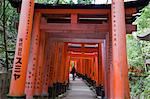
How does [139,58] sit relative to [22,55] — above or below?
above

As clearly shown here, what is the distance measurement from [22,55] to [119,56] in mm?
2291

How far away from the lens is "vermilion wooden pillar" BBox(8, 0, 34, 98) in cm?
509

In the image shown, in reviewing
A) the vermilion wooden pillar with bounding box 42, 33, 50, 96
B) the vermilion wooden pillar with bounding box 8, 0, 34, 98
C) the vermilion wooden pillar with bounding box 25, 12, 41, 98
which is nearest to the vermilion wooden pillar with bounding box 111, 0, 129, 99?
the vermilion wooden pillar with bounding box 8, 0, 34, 98

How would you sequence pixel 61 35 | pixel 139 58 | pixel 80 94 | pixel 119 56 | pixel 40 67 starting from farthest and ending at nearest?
pixel 80 94 → pixel 139 58 → pixel 61 35 → pixel 40 67 → pixel 119 56

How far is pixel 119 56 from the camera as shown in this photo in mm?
4961

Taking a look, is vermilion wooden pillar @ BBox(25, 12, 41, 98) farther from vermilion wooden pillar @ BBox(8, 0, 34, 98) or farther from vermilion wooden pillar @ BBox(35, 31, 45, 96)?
vermilion wooden pillar @ BBox(8, 0, 34, 98)

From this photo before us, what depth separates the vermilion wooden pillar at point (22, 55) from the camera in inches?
201

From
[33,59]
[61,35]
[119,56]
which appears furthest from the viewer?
[61,35]

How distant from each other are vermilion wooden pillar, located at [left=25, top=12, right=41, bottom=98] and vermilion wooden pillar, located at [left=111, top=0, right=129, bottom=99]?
8.98ft

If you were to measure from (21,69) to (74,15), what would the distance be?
269 centimetres

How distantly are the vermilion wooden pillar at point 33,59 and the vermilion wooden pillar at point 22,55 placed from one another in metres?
1.36

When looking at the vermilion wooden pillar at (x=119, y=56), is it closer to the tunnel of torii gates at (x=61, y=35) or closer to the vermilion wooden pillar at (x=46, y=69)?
the tunnel of torii gates at (x=61, y=35)

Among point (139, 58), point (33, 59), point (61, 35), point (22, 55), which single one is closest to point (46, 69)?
point (61, 35)

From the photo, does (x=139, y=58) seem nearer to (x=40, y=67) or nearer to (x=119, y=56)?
(x=40, y=67)
